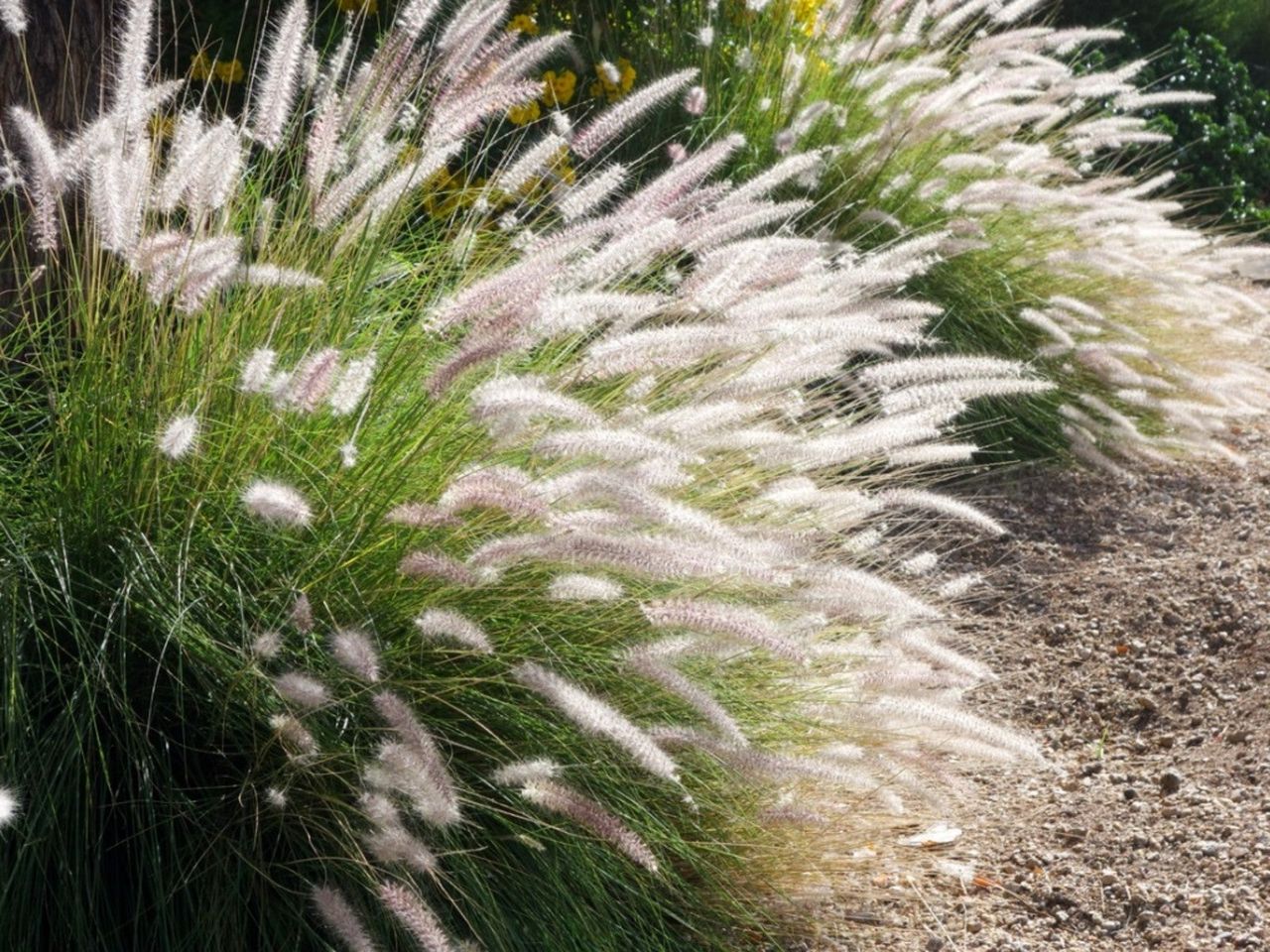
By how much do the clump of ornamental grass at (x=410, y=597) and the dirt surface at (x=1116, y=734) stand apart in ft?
0.92

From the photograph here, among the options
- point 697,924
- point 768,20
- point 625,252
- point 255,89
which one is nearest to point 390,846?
point 697,924

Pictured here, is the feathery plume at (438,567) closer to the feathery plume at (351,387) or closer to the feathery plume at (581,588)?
the feathery plume at (581,588)

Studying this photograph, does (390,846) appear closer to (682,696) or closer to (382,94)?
(682,696)

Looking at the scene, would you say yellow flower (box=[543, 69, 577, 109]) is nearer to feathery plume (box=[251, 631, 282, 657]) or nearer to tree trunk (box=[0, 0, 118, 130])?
tree trunk (box=[0, 0, 118, 130])

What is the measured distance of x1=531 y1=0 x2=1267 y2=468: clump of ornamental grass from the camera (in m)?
4.95

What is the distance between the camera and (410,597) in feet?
7.67

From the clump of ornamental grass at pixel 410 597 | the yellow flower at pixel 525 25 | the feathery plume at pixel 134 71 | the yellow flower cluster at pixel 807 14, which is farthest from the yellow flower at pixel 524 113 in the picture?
the feathery plume at pixel 134 71

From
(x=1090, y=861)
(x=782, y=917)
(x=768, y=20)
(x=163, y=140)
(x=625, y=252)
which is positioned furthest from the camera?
(x=768, y=20)

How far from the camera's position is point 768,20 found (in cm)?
567

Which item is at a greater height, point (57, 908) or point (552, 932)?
point (57, 908)

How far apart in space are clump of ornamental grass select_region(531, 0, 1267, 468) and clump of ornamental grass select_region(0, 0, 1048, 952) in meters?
2.22

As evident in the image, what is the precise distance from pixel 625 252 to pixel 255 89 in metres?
2.70

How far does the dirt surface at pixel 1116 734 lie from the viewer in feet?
8.96

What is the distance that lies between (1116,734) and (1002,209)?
8.08ft
